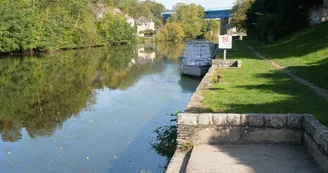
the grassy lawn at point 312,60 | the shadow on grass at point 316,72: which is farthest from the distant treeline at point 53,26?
the shadow on grass at point 316,72

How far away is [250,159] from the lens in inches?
270

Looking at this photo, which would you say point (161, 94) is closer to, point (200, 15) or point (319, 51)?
point (319, 51)

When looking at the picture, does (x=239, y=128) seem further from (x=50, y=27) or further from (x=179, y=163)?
(x=50, y=27)

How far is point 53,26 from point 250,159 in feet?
181

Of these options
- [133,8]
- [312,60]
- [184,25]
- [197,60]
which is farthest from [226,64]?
[133,8]

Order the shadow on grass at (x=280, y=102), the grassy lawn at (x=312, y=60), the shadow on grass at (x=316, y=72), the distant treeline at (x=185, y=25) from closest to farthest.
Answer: the shadow on grass at (x=280, y=102), the shadow on grass at (x=316, y=72), the grassy lawn at (x=312, y=60), the distant treeline at (x=185, y=25)

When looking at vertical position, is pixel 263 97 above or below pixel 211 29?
below

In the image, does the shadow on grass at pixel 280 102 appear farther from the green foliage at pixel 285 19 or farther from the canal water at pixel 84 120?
the green foliage at pixel 285 19

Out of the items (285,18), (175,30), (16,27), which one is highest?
(285,18)

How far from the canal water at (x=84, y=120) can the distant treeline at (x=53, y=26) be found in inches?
733

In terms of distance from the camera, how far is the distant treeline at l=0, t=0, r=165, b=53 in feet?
152

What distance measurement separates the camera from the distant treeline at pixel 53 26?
46.2 metres

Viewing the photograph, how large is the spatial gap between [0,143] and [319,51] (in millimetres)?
20757

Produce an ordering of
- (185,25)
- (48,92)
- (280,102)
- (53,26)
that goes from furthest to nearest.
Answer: (185,25), (53,26), (48,92), (280,102)
